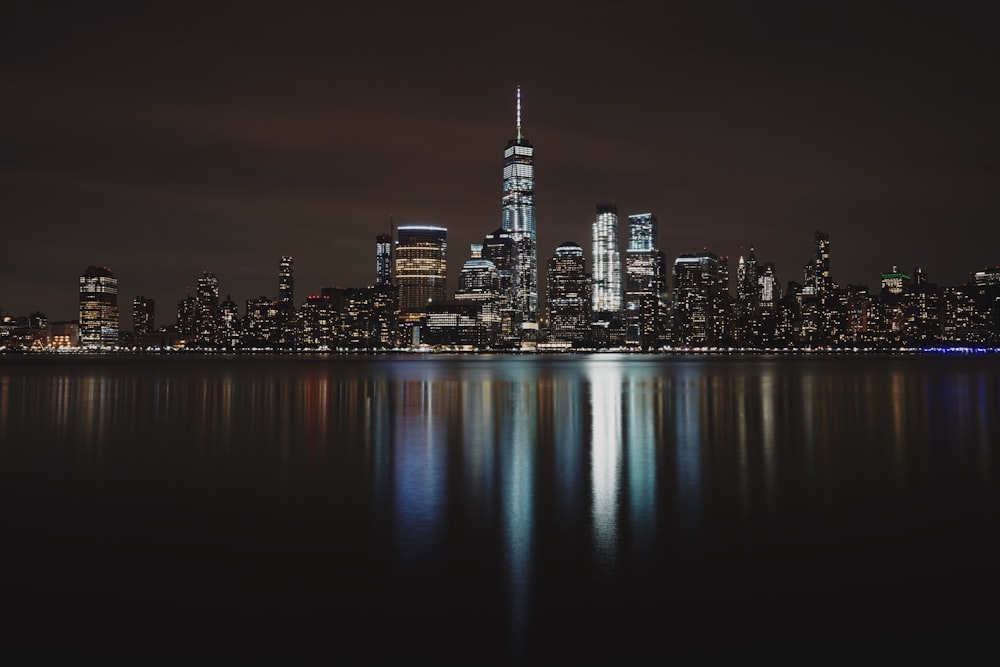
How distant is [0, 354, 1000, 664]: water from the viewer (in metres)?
9.88

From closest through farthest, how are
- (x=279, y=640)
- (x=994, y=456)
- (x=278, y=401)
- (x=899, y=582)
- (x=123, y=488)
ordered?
(x=279, y=640)
(x=899, y=582)
(x=123, y=488)
(x=994, y=456)
(x=278, y=401)

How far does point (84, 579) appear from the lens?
39.2 ft

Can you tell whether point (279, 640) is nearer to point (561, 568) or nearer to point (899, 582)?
point (561, 568)

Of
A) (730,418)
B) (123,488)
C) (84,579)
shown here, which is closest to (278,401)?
(730,418)

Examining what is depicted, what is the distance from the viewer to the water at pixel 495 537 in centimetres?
988

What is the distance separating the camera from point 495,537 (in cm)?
1449

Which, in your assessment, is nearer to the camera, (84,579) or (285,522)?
(84,579)

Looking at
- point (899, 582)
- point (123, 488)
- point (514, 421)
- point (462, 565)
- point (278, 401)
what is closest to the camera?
point (899, 582)

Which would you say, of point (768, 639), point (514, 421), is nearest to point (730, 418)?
point (514, 421)

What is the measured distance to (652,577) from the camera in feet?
39.1

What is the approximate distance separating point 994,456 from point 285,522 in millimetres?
21288

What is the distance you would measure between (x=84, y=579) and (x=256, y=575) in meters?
2.48

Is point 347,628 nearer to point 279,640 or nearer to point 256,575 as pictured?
point 279,640

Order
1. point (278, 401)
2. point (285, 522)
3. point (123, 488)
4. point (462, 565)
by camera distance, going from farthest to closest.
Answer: point (278, 401), point (123, 488), point (285, 522), point (462, 565)
